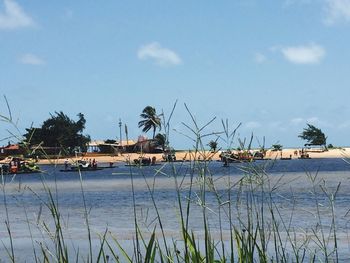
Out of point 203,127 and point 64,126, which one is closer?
point 203,127

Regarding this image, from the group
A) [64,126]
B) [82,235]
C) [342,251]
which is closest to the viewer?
[342,251]

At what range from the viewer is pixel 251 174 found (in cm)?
401

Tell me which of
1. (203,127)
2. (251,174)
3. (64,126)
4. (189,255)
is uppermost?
(64,126)

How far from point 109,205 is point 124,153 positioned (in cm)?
3953

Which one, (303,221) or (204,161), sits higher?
(204,161)

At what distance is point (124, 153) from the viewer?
4.03 metres

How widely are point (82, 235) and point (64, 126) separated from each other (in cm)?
10143

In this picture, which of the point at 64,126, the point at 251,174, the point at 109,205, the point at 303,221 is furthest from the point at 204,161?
the point at 64,126

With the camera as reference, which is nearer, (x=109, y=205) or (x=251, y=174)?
(x=251, y=174)

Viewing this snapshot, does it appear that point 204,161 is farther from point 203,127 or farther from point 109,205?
point 109,205

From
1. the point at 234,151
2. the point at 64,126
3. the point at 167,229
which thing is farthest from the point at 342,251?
the point at 64,126

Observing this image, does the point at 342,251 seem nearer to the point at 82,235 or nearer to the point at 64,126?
the point at 82,235

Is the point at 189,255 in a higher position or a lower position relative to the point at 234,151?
lower

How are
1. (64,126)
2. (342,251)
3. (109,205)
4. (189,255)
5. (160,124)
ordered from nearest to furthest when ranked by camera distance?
(160,124), (189,255), (342,251), (109,205), (64,126)
